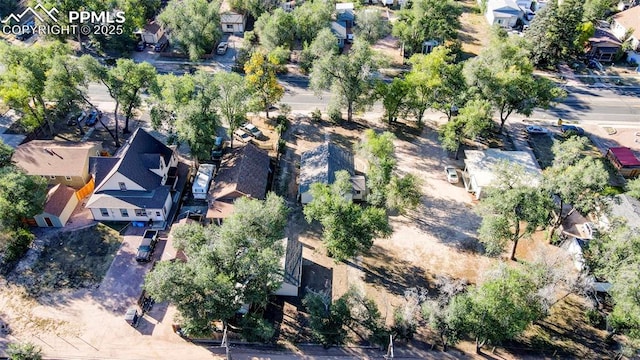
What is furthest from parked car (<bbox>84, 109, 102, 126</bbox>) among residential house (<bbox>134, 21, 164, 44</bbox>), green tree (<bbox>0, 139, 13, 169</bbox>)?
residential house (<bbox>134, 21, 164, 44</bbox>)

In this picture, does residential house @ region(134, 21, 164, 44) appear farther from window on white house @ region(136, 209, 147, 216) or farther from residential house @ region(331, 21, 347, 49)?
window on white house @ region(136, 209, 147, 216)

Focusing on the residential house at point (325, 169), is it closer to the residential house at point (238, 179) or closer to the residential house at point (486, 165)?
the residential house at point (238, 179)

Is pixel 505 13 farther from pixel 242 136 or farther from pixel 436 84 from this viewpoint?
pixel 242 136

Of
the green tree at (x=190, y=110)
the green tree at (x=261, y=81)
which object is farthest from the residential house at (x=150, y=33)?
the green tree at (x=261, y=81)

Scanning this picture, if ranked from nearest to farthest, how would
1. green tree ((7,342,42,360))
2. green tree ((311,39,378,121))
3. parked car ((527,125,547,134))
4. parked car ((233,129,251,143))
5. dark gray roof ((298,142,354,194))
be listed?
green tree ((7,342,42,360)) < dark gray roof ((298,142,354,194)) < green tree ((311,39,378,121)) < parked car ((233,129,251,143)) < parked car ((527,125,547,134))

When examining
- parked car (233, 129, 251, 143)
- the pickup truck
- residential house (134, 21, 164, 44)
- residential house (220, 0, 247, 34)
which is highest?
residential house (220, 0, 247, 34)

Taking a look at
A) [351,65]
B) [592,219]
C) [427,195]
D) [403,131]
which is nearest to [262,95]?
[351,65]
